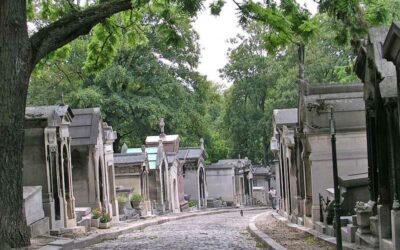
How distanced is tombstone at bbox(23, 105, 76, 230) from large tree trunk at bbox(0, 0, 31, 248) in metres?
6.36

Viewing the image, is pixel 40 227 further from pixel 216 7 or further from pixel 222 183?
pixel 222 183

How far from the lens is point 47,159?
17094mm

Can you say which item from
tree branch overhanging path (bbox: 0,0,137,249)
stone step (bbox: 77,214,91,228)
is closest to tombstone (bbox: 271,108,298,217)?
stone step (bbox: 77,214,91,228)

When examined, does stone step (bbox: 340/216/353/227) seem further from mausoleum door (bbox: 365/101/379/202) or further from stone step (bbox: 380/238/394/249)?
stone step (bbox: 380/238/394/249)

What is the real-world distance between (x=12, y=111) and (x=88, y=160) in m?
12.9

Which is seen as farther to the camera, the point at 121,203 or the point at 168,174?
the point at 168,174

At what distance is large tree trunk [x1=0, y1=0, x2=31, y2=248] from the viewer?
998cm

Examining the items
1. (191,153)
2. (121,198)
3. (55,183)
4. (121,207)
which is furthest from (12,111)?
(191,153)

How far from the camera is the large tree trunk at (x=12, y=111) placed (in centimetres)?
998

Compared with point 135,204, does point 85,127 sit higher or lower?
higher

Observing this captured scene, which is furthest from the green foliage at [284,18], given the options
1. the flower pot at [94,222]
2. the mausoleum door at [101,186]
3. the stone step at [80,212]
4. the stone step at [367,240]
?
the mausoleum door at [101,186]

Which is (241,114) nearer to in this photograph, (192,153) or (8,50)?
(192,153)

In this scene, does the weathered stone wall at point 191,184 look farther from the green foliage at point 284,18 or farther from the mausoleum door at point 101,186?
the green foliage at point 284,18

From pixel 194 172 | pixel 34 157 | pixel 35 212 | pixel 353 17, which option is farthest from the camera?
pixel 194 172
